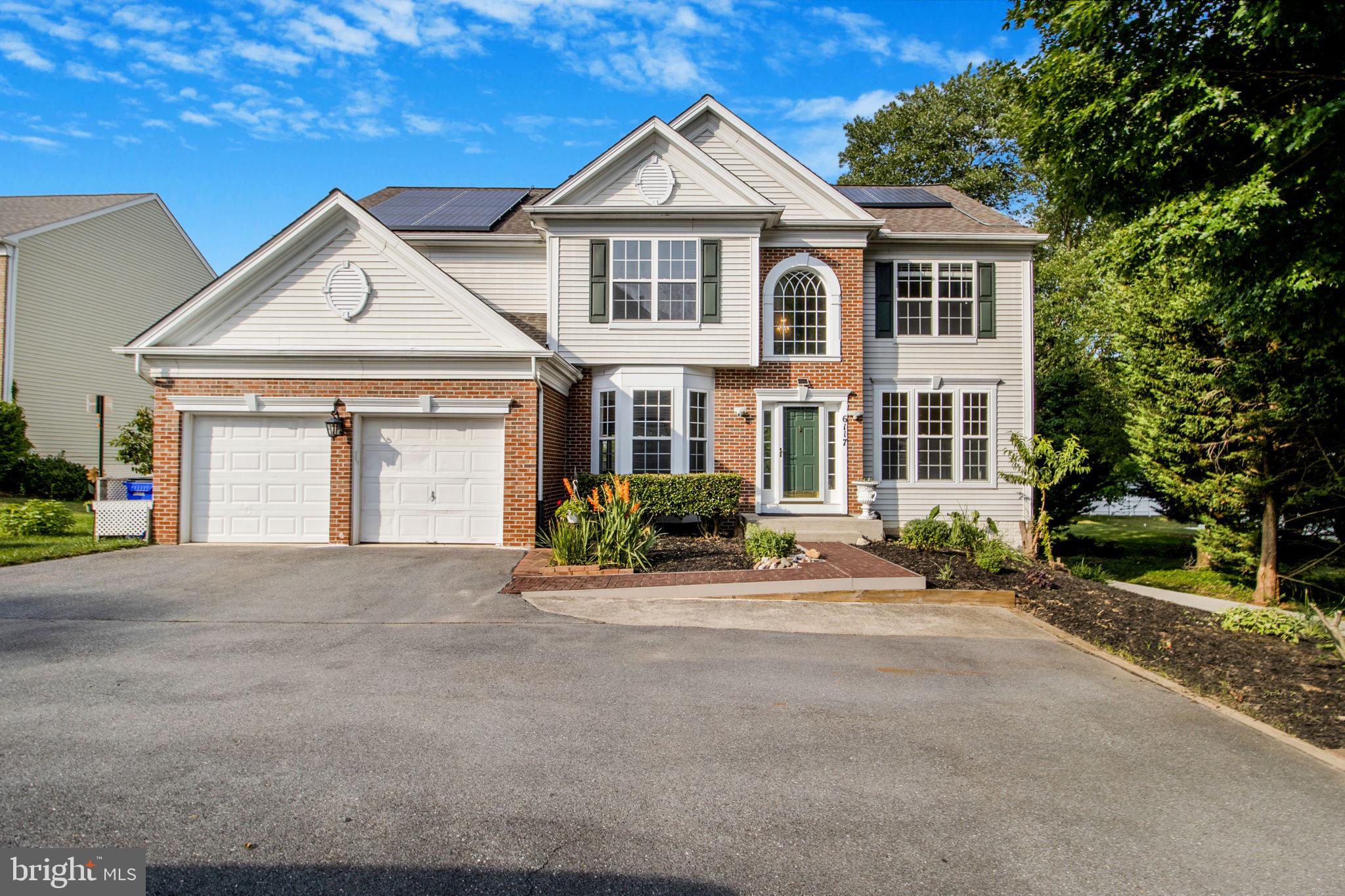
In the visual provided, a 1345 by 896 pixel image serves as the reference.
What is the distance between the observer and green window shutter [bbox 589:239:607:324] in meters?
14.2

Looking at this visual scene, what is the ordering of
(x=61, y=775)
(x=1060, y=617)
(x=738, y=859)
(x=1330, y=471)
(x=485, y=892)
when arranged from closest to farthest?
(x=485, y=892) → (x=738, y=859) → (x=61, y=775) → (x=1060, y=617) → (x=1330, y=471)

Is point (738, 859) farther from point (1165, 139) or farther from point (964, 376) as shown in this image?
point (964, 376)

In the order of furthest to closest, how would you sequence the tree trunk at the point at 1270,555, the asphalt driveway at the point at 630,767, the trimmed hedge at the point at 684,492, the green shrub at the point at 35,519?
the trimmed hedge at the point at 684,492
the green shrub at the point at 35,519
the tree trunk at the point at 1270,555
the asphalt driveway at the point at 630,767

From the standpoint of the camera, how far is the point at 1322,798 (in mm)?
3898

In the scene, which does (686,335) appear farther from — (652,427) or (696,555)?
(696,555)

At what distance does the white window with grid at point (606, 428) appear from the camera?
14188 millimetres

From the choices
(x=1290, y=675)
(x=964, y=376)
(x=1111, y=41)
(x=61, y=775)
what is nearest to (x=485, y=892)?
(x=61, y=775)

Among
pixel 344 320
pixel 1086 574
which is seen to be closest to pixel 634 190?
pixel 344 320

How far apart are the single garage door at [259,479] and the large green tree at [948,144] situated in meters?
30.5

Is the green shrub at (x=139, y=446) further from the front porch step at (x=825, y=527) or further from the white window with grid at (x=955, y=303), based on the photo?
the white window with grid at (x=955, y=303)

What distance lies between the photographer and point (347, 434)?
38.9ft

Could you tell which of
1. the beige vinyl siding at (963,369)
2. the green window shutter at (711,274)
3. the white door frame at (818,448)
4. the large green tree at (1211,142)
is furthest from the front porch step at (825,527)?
the large green tree at (1211,142)

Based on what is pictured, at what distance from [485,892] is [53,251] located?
25.8m

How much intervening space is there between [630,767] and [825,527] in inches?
388
